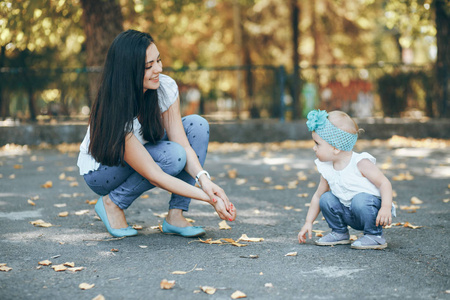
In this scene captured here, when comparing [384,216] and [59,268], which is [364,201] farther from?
[59,268]

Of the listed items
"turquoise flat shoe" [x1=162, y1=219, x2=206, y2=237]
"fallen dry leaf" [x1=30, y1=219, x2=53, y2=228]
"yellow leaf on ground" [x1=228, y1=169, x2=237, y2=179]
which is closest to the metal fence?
"yellow leaf on ground" [x1=228, y1=169, x2=237, y2=179]

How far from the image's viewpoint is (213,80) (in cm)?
1266

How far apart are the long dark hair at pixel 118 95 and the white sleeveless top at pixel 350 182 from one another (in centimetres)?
132

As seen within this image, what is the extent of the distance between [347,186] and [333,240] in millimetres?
382

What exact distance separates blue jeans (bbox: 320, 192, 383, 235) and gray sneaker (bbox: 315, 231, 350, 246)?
30 mm

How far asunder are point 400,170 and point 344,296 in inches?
205

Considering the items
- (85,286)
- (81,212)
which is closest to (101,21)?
(81,212)

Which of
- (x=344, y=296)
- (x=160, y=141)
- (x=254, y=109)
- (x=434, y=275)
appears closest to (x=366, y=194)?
(x=434, y=275)

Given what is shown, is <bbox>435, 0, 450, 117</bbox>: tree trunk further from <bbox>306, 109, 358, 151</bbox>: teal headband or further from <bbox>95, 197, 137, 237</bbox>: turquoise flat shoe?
<bbox>95, 197, 137, 237</bbox>: turquoise flat shoe

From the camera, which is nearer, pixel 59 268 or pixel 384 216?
pixel 59 268

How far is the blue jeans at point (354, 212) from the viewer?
3527 millimetres

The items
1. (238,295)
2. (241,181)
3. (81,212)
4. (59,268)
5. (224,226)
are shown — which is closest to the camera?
(238,295)

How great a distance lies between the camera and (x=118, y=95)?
3613 millimetres

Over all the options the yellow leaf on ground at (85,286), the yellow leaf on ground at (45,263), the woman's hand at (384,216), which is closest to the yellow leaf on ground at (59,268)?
the yellow leaf on ground at (45,263)
